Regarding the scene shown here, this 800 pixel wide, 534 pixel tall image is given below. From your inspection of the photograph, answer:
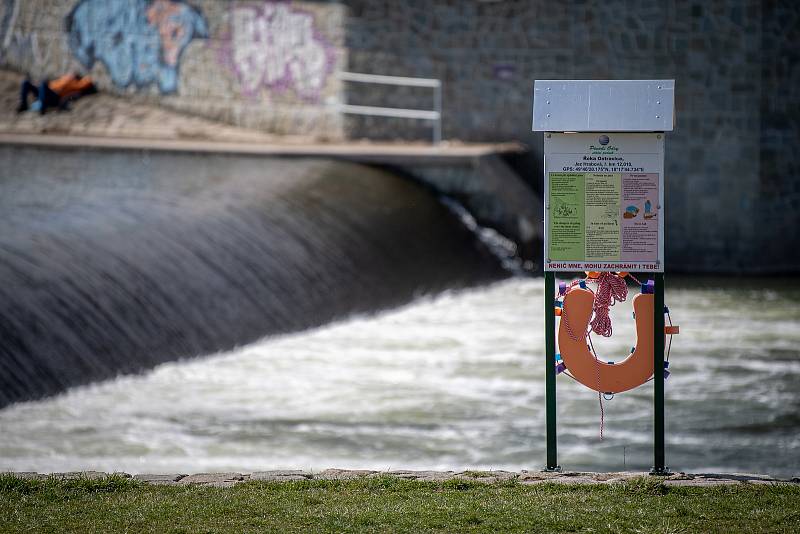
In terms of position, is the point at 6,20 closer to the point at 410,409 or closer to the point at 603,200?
the point at 410,409

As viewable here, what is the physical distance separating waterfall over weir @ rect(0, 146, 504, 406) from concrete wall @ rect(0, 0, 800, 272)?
2647mm

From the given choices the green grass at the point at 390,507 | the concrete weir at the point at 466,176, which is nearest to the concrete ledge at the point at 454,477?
the green grass at the point at 390,507

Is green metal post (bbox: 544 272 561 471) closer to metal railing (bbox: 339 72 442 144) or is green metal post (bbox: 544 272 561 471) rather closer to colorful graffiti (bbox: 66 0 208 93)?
metal railing (bbox: 339 72 442 144)

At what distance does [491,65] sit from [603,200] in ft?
41.7

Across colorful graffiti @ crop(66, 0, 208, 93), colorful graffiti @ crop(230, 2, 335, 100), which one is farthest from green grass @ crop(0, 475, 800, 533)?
colorful graffiti @ crop(66, 0, 208, 93)

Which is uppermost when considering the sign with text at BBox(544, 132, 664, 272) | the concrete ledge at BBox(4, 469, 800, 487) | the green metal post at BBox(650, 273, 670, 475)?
the sign with text at BBox(544, 132, 664, 272)

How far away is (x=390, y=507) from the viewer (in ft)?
17.1

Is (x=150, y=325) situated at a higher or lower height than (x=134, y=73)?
lower

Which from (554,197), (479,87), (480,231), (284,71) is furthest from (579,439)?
(284,71)

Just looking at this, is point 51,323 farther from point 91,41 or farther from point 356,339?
point 91,41

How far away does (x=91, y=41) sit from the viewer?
20.3 m

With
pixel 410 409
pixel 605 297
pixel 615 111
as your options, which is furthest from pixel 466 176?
pixel 615 111

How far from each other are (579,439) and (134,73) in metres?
13.0

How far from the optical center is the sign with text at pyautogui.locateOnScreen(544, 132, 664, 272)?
19.5 ft
